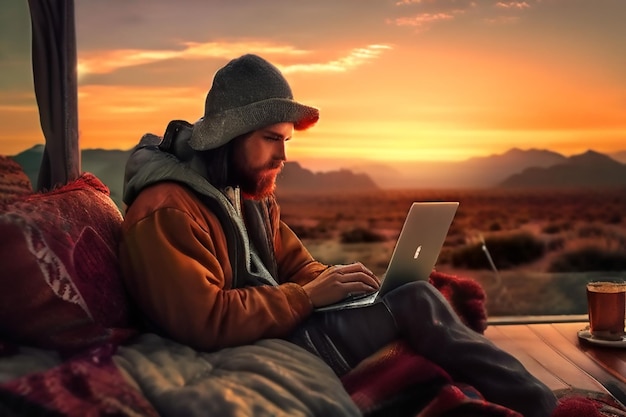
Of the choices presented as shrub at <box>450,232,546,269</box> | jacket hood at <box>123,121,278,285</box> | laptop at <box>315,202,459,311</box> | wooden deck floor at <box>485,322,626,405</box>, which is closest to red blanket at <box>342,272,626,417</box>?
laptop at <box>315,202,459,311</box>

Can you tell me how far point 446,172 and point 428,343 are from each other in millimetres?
1843

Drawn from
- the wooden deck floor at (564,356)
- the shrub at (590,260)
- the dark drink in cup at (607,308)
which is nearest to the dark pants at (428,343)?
the wooden deck floor at (564,356)

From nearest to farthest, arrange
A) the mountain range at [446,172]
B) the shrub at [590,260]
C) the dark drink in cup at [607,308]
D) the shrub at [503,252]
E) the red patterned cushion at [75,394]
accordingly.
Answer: the red patterned cushion at [75,394] → the dark drink in cup at [607,308] → the mountain range at [446,172] → the shrub at [503,252] → the shrub at [590,260]

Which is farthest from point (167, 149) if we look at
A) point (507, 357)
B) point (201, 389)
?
point (507, 357)

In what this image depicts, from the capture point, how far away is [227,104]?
163cm

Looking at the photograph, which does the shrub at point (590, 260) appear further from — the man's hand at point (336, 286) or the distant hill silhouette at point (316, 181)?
the man's hand at point (336, 286)

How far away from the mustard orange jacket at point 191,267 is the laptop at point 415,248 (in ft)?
0.46

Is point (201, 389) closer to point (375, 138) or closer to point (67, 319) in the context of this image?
point (67, 319)

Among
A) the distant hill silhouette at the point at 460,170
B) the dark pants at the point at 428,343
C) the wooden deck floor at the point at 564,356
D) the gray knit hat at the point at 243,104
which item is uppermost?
the gray knit hat at the point at 243,104

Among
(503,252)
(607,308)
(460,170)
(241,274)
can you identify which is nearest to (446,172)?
(460,170)

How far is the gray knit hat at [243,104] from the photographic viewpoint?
1612mm

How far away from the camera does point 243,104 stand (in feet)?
5.33

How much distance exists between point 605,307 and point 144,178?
1.63m

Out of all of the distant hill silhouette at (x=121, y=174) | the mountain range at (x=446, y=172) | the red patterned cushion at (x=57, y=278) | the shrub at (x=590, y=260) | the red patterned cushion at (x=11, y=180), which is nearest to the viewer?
the red patterned cushion at (x=57, y=278)
